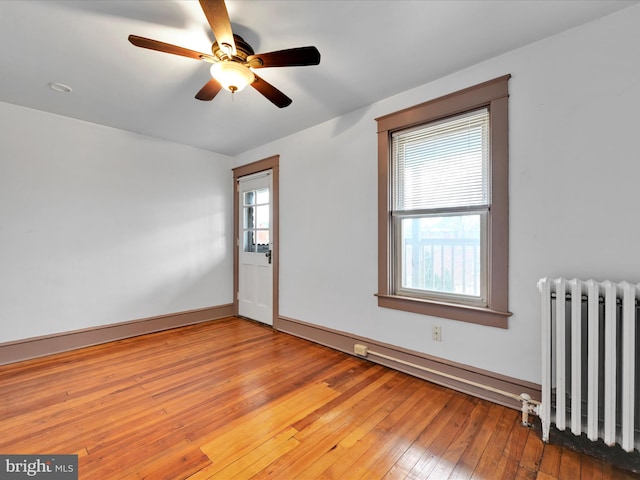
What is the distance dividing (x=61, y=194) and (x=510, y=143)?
4.20m

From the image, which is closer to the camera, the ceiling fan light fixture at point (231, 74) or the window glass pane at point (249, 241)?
the ceiling fan light fixture at point (231, 74)

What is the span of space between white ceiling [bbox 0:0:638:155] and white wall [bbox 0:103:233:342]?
50 cm

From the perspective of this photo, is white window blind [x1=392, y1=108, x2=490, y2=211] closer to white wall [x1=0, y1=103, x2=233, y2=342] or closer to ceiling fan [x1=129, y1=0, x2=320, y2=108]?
ceiling fan [x1=129, y1=0, x2=320, y2=108]

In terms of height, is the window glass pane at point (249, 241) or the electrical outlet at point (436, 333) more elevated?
the window glass pane at point (249, 241)

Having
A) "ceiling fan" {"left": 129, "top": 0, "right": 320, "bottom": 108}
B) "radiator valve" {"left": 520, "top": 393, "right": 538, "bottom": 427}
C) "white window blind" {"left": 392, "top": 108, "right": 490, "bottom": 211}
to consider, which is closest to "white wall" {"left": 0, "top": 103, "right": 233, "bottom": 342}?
"ceiling fan" {"left": 129, "top": 0, "right": 320, "bottom": 108}

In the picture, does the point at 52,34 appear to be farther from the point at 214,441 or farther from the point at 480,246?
the point at 480,246

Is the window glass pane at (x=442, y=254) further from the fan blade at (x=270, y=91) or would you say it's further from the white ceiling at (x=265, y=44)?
the fan blade at (x=270, y=91)

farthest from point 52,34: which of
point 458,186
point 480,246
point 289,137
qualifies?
point 480,246

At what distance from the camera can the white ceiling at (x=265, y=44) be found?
5.33 ft

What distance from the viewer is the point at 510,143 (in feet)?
6.56

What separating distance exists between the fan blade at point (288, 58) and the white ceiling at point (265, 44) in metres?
0.20

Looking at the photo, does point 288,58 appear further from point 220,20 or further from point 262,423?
point 262,423

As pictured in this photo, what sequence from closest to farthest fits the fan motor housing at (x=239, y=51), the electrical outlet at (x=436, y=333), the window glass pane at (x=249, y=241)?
the fan motor housing at (x=239, y=51) < the electrical outlet at (x=436, y=333) < the window glass pane at (x=249, y=241)

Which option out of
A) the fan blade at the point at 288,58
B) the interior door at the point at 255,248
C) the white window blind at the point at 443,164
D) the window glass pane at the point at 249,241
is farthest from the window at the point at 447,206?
the window glass pane at the point at 249,241
